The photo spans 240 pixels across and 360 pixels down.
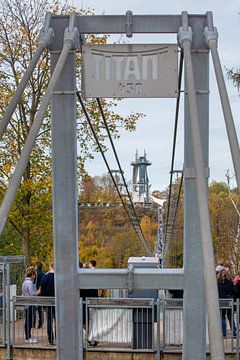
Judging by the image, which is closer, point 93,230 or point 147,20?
point 147,20

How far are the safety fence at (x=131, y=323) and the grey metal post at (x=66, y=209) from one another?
522 centimetres

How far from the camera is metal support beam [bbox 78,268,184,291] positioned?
7055 mm

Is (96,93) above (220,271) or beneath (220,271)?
above

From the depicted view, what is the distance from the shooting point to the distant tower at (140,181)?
147 ft

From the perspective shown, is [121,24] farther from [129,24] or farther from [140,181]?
[140,181]

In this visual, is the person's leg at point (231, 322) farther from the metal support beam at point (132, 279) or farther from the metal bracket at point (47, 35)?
the metal bracket at point (47, 35)

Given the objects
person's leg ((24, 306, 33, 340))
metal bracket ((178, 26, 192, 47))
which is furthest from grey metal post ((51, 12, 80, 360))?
person's leg ((24, 306, 33, 340))

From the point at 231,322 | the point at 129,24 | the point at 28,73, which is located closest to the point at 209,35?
the point at 129,24

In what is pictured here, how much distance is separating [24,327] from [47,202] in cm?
919

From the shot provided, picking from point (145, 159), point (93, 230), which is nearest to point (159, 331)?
point (93, 230)

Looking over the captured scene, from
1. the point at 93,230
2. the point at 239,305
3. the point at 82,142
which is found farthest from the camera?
the point at 93,230

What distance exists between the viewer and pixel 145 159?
2618 inches

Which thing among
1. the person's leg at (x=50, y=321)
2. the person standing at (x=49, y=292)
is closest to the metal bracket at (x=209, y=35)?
the person standing at (x=49, y=292)

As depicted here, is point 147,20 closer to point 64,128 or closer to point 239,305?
point 64,128
